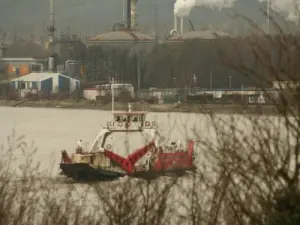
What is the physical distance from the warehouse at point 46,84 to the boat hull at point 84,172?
13.8 m

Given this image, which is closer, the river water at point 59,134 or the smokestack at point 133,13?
the river water at point 59,134

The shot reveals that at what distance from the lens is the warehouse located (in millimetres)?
19781

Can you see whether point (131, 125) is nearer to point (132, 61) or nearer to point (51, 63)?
point (132, 61)

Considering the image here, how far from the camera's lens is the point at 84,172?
5.62m

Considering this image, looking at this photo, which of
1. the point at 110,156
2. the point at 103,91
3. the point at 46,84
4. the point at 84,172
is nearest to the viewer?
the point at 84,172

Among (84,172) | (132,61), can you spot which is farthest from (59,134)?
(132,61)

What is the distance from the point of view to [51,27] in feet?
79.6

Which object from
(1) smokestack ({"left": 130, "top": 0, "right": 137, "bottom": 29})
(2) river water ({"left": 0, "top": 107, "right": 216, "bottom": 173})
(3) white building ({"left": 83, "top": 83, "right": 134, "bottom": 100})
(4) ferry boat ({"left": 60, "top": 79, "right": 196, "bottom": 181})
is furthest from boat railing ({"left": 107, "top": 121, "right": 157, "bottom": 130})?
(1) smokestack ({"left": 130, "top": 0, "right": 137, "bottom": 29})

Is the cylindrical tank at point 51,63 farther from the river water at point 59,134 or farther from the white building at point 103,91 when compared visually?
the river water at point 59,134

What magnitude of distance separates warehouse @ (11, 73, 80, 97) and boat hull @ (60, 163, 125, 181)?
45.2ft

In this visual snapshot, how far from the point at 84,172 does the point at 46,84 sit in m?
14.7

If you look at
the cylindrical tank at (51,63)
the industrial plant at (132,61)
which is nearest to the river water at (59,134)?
the industrial plant at (132,61)

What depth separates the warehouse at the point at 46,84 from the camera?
1978 cm

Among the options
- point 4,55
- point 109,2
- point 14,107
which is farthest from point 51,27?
point 109,2
